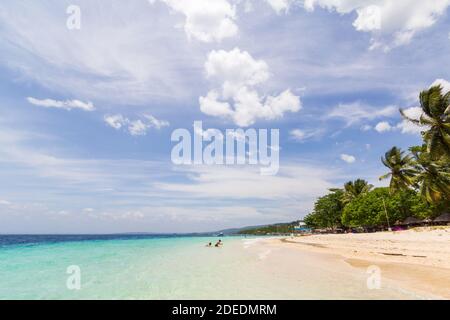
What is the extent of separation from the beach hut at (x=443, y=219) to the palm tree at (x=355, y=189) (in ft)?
65.1

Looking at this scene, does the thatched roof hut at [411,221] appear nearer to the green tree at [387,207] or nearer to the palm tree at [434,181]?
the green tree at [387,207]

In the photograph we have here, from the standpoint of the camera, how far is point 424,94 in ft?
87.4

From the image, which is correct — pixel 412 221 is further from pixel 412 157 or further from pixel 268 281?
pixel 268 281

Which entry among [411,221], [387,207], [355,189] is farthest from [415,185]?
[355,189]

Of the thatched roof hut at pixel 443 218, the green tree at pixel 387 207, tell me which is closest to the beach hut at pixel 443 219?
the thatched roof hut at pixel 443 218

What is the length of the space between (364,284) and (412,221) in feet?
176

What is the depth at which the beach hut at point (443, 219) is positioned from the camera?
48.1 m

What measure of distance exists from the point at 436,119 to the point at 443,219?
32.7m

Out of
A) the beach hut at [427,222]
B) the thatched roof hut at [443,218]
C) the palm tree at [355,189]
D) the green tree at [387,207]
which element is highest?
the palm tree at [355,189]

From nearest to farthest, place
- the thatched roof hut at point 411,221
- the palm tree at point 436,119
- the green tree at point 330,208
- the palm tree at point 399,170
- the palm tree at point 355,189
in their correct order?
1. the palm tree at point 436,119
2. the palm tree at point 399,170
3. the thatched roof hut at point 411,221
4. the palm tree at point 355,189
5. the green tree at point 330,208

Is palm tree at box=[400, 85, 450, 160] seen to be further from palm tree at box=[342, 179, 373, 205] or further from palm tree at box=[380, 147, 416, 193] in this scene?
palm tree at box=[342, 179, 373, 205]

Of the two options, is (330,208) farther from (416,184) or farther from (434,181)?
(434,181)

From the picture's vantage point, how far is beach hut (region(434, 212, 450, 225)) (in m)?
48.1

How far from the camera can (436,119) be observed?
84.8 feet
